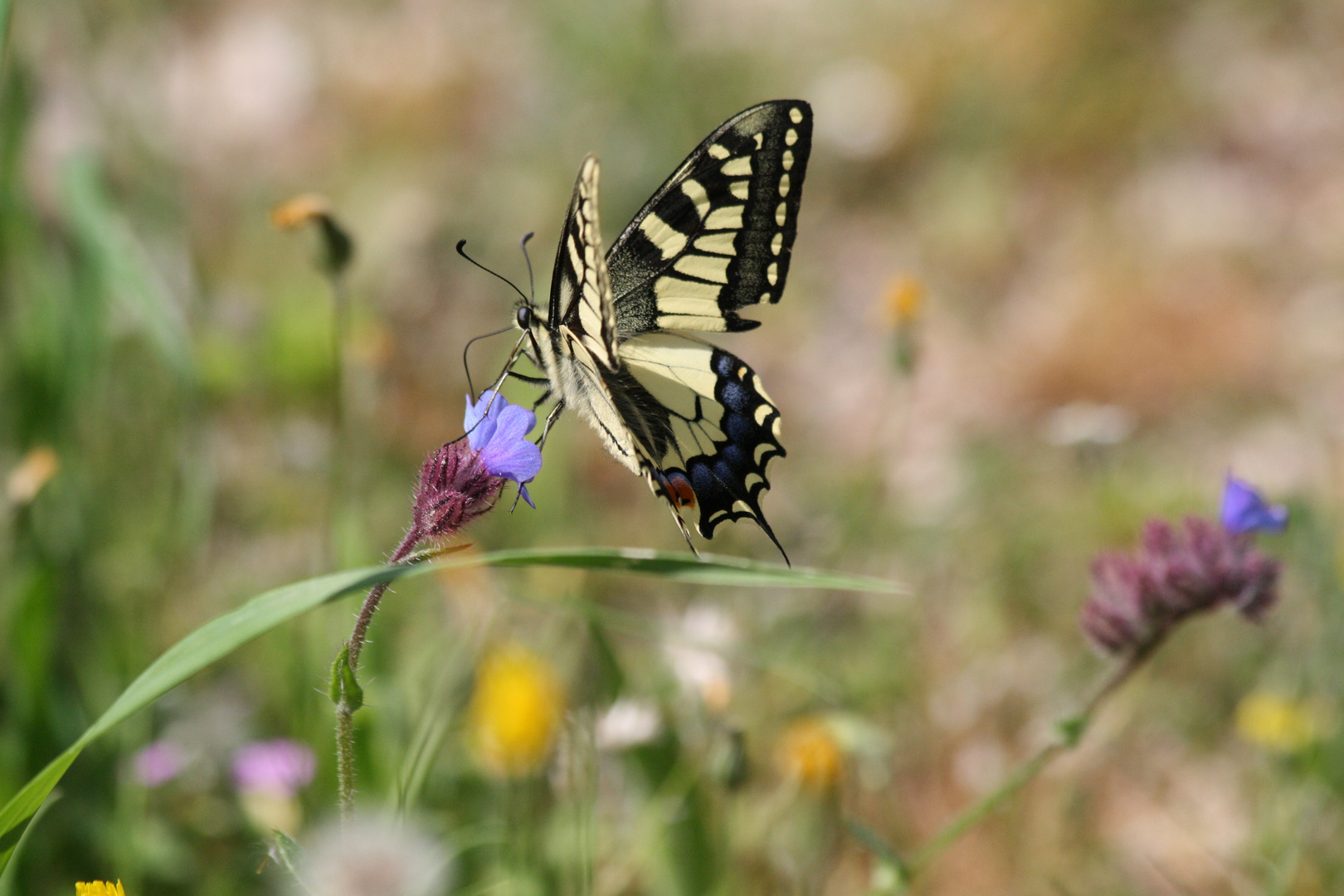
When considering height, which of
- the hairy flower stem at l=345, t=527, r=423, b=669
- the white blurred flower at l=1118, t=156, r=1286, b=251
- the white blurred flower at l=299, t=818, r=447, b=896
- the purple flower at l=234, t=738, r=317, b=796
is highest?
the white blurred flower at l=1118, t=156, r=1286, b=251

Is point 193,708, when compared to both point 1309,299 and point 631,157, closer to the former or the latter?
point 631,157

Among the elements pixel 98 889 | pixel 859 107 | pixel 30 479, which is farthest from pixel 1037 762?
pixel 859 107

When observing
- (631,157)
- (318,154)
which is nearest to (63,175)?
(631,157)

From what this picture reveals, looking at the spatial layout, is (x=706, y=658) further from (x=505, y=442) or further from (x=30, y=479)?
(x=30, y=479)

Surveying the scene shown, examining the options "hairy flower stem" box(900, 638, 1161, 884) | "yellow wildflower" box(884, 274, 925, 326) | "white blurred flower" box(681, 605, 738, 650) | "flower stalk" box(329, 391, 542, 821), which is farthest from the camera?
"yellow wildflower" box(884, 274, 925, 326)

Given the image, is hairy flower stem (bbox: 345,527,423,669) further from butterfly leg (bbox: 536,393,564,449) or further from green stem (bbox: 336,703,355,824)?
butterfly leg (bbox: 536,393,564,449)

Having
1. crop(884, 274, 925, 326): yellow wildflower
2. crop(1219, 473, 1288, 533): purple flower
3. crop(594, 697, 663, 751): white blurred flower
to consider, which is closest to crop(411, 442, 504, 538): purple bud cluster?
crop(594, 697, 663, 751): white blurred flower
